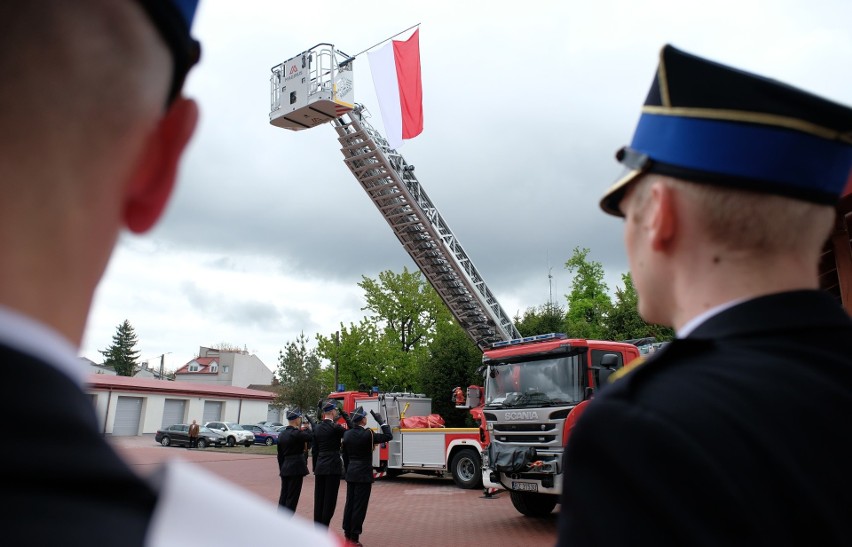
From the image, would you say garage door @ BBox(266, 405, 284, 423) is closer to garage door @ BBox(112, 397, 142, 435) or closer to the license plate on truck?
garage door @ BBox(112, 397, 142, 435)

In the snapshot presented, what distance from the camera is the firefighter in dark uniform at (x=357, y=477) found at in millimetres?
9180

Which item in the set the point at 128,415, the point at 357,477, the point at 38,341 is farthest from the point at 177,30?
the point at 128,415

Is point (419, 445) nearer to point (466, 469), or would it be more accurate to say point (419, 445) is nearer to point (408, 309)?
point (466, 469)

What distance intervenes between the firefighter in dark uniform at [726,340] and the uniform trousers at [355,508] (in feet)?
27.9

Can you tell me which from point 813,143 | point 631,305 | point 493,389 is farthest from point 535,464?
point 631,305

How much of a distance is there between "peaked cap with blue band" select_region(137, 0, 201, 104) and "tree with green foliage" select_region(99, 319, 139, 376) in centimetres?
9163

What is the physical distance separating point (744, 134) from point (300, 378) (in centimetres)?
4209

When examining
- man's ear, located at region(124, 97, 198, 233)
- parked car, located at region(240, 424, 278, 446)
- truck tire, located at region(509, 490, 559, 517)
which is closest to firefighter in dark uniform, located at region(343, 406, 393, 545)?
truck tire, located at region(509, 490, 559, 517)

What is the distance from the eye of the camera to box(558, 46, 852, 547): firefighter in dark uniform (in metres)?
0.92

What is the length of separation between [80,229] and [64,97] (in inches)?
4.7

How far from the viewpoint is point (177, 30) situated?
2.18 feet

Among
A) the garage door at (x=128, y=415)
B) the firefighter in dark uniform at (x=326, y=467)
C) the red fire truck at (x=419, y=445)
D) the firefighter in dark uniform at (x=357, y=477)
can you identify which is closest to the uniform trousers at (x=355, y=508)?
the firefighter in dark uniform at (x=357, y=477)

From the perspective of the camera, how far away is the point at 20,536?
0.40 m

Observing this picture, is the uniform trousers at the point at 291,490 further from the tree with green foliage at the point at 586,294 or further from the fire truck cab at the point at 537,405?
the tree with green foliage at the point at 586,294
